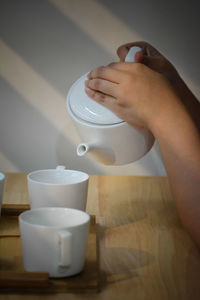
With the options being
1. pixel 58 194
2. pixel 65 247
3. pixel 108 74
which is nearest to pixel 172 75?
pixel 108 74

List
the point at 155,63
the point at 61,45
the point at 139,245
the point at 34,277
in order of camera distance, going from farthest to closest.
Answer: the point at 61,45 < the point at 155,63 < the point at 139,245 < the point at 34,277

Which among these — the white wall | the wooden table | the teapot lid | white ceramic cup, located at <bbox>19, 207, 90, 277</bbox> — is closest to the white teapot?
the teapot lid

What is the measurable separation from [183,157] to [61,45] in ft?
2.35

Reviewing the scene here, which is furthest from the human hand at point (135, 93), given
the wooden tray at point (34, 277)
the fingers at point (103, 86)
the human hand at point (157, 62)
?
the wooden tray at point (34, 277)

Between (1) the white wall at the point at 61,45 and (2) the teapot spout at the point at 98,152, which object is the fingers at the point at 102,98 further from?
(1) the white wall at the point at 61,45

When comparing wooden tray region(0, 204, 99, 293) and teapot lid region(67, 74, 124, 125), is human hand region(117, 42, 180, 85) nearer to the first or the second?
teapot lid region(67, 74, 124, 125)

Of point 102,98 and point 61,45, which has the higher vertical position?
point 61,45

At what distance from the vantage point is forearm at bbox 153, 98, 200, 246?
2.28 feet

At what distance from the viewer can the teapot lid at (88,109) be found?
0.74 metres

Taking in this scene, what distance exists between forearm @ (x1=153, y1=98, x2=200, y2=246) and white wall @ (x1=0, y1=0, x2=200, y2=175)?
2.09ft

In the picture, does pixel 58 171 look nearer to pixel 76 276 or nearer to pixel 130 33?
pixel 76 276

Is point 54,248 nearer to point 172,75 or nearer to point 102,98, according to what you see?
point 102,98

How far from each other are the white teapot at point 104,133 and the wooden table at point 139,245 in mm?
125

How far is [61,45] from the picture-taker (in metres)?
1.29
